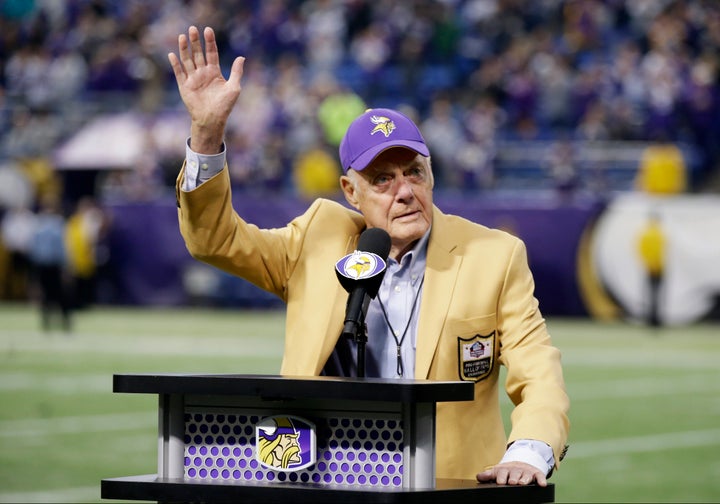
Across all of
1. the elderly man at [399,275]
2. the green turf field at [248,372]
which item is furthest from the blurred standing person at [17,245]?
the elderly man at [399,275]

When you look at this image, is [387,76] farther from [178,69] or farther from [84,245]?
[178,69]

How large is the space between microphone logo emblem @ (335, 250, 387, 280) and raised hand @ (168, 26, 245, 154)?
1.93ft

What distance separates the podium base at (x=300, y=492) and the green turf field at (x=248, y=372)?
5.15m

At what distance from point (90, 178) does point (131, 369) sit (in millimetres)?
17495

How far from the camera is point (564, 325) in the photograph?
76.6 ft

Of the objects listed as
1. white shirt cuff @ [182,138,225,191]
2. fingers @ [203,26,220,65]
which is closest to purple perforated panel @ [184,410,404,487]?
white shirt cuff @ [182,138,225,191]

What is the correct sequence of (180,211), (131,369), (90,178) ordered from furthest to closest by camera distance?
(90,178)
(131,369)
(180,211)

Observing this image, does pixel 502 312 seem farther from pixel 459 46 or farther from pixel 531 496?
pixel 459 46

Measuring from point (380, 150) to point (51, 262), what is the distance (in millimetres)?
21165

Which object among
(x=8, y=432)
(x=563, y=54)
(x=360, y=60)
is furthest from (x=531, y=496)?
(x=360, y=60)

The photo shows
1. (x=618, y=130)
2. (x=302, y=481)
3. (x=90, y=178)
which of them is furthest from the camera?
(x=90, y=178)

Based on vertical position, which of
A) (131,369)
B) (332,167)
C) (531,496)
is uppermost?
(332,167)

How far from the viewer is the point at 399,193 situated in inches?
169

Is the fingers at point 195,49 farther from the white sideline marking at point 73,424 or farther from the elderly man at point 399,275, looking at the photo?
the white sideline marking at point 73,424
